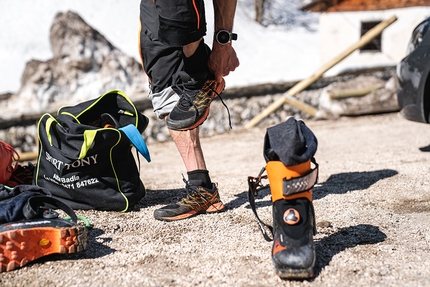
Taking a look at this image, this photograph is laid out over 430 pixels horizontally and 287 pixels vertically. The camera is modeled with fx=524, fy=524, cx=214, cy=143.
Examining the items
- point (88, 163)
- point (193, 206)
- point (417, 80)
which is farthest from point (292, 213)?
point (417, 80)

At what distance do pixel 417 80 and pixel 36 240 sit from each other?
141 inches

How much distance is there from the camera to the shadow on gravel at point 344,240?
2283mm

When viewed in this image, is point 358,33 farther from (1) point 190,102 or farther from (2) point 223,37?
(1) point 190,102

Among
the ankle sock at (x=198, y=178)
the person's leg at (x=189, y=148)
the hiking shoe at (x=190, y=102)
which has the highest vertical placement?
the hiking shoe at (x=190, y=102)

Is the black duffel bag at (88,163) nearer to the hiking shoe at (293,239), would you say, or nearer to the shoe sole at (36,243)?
the shoe sole at (36,243)

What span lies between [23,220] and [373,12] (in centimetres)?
1267

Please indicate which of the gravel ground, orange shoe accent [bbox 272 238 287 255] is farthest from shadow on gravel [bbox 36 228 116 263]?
orange shoe accent [bbox 272 238 287 255]

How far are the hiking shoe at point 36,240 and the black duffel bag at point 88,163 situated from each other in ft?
2.42

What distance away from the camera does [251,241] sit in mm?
2527

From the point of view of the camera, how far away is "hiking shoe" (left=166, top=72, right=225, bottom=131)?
2807mm

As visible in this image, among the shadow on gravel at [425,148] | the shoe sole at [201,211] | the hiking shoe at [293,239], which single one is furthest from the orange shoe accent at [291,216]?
the shadow on gravel at [425,148]

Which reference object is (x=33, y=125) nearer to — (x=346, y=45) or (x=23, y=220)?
(x=23, y=220)

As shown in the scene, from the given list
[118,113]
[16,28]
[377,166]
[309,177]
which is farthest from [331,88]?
[16,28]

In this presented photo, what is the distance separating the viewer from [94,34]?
10578 mm
